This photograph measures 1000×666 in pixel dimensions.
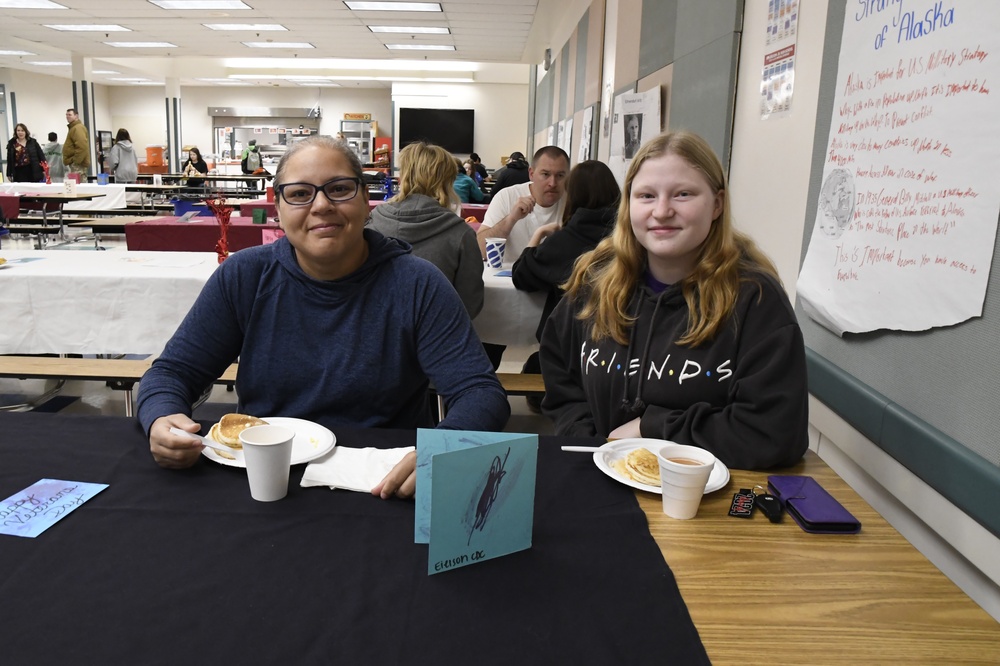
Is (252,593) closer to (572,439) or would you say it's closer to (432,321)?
(572,439)

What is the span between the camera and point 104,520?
1042mm

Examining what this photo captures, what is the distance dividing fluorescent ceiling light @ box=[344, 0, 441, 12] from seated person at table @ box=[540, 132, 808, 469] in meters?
8.01

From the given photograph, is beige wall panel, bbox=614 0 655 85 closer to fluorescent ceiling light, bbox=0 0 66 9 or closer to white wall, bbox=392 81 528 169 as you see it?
fluorescent ceiling light, bbox=0 0 66 9

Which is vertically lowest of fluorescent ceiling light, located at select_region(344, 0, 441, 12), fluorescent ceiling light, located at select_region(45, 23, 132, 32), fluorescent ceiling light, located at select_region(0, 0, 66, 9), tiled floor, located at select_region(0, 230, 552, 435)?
tiled floor, located at select_region(0, 230, 552, 435)

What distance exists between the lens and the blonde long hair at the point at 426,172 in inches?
125

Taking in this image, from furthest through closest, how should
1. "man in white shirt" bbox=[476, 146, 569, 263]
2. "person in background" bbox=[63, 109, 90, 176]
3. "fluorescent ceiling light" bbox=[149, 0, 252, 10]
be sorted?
"person in background" bbox=[63, 109, 90, 176], "fluorescent ceiling light" bbox=[149, 0, 252, 10], "man in white shirt" bbox=[476, 146, 569, 263]

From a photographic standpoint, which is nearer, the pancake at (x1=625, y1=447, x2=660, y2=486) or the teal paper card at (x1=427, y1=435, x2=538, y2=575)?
the teal paper card at (x1=427, y1=435, x2=538, y2=575)

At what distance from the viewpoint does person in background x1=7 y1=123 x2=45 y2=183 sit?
1147 centimetres

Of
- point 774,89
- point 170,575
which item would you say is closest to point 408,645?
point 170,575

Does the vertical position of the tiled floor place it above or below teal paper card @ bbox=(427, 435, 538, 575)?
below

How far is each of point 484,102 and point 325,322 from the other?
1742 centimetres

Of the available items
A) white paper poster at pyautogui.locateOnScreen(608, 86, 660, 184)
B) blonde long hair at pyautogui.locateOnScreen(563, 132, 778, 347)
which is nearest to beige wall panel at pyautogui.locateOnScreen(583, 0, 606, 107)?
white paper poster at pyautogui.locateOnScreen(608, 86, 660, 184)

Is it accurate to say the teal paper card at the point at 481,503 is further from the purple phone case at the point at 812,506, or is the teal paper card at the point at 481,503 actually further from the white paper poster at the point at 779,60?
the white paper poster at the point at 779,60

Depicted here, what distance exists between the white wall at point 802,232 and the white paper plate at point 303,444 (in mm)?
1196
